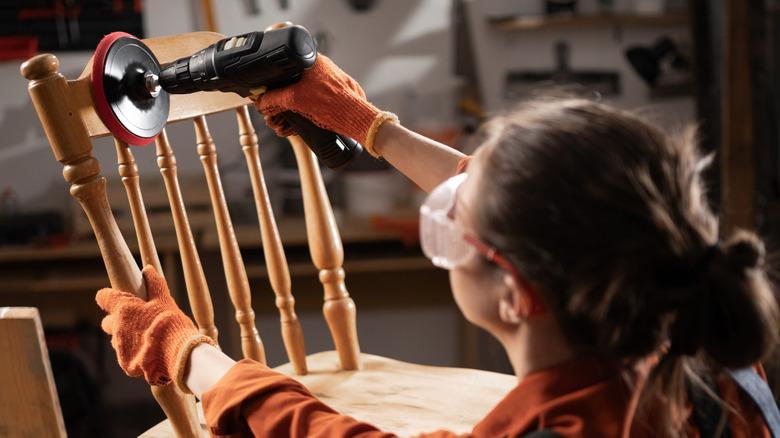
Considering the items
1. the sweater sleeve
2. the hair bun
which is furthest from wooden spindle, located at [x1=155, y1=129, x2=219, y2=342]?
the hair bun

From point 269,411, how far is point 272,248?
22.3 inches

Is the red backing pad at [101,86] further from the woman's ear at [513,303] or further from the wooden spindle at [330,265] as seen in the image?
the woman's ear at [513,303]

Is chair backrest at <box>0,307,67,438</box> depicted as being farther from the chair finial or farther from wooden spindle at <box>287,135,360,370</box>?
wooden spindle at <box>287,135,360,370</box>

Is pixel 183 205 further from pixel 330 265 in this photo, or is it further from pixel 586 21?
pixel 586 21

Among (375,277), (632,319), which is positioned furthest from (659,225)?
(375,277)

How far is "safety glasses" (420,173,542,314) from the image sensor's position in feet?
2.18

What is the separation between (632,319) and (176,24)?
93.1 inches

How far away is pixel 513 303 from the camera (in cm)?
67

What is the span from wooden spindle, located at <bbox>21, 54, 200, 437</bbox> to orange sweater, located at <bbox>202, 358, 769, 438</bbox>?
192 millimetres

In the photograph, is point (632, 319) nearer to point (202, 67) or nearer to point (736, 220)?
point (202, 67)

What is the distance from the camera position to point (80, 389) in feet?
8.48

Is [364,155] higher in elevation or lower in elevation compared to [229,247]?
lower

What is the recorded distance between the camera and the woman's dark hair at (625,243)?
0.61 metres

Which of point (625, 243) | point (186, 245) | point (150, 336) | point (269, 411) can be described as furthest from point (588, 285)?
point (186, 245)
